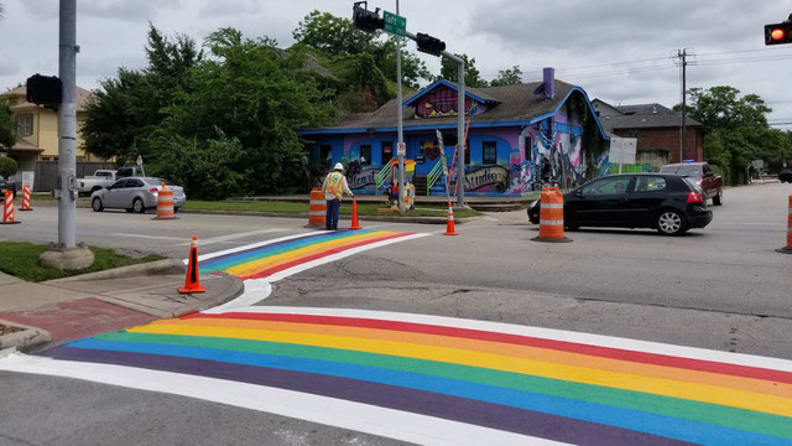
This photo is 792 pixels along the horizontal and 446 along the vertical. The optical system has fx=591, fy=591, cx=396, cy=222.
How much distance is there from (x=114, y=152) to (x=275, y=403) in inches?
1722

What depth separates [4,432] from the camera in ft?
12.2

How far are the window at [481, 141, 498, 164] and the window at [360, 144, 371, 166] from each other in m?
6.71

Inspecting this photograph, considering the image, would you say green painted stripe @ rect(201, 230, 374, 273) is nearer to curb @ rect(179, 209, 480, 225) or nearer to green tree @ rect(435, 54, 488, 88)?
curb @ rect(179, 209, 480, 225)

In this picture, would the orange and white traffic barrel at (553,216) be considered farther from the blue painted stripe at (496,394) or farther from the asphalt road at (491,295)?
the blue painted stripe at (496,394)

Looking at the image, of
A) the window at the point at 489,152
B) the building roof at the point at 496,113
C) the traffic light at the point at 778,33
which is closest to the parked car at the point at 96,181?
the building roof at the point at 496,113

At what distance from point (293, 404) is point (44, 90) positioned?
267 inches

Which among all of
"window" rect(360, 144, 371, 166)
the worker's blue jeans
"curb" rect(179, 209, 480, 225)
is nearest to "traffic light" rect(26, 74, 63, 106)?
the worker's blue jeans

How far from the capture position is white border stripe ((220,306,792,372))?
495 cm

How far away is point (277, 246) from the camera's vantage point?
12430 millimetres

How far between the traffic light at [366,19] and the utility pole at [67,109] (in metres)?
8.43

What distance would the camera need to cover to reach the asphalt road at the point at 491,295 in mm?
3771

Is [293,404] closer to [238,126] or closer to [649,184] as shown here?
[649,184]

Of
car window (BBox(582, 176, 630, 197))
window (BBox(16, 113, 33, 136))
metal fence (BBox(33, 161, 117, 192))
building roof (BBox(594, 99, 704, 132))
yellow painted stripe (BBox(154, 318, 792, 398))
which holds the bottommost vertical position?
yellow painted stripe (BBox(154, 318, 792, 398))

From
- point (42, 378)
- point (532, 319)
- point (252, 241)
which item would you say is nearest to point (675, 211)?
point (532, 319)
